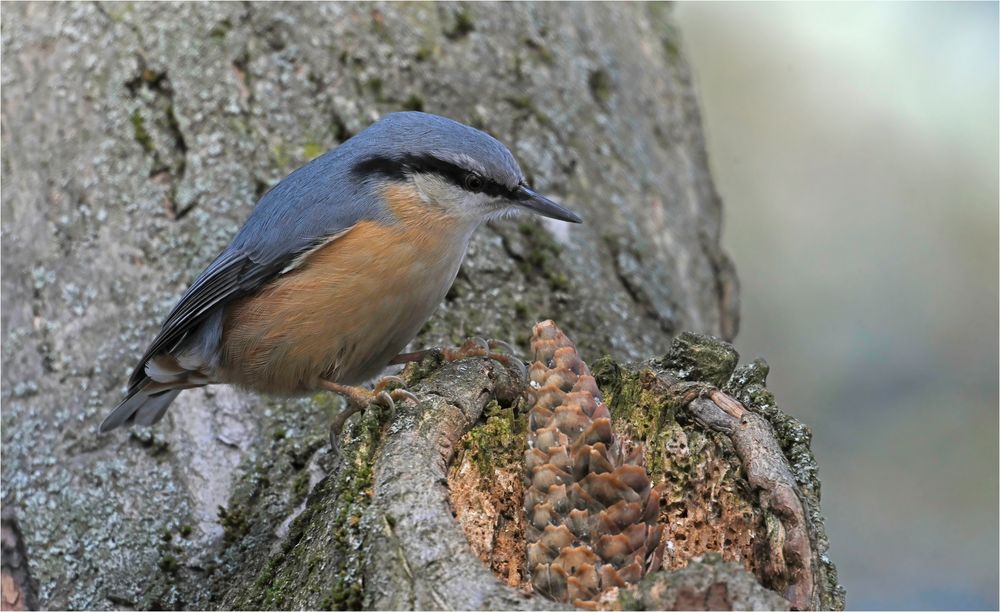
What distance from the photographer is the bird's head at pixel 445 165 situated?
2557 mm

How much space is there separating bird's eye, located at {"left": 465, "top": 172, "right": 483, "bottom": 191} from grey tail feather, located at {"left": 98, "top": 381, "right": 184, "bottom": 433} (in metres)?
0.98

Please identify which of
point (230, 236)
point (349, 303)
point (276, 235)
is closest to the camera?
point (349, 303)

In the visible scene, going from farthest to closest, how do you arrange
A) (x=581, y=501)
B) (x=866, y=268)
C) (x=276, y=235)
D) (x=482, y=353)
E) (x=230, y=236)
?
1. (x=866, y=268)
2. (x=230, y=236)
3. (x=276, y=235)
4. (x=482, y=353)
5. (x=581, y=501)

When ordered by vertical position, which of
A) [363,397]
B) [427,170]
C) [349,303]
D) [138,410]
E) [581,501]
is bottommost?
[138,410]

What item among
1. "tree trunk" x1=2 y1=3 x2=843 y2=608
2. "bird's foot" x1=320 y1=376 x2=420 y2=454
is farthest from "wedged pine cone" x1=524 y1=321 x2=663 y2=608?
"bird's foot" x1=320 y1=376 x2=420 y2=454

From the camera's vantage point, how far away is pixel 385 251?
95.7 inches

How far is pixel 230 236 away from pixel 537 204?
34.4 inches

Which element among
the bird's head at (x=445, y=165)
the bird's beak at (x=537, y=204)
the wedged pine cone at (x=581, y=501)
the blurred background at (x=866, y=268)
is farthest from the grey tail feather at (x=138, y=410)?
the blurred background at (x=866, y=268)

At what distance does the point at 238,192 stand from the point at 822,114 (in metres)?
4.25

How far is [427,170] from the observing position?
260cm

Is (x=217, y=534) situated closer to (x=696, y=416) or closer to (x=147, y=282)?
(x=147, y=282)

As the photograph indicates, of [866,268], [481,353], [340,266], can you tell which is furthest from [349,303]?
[866,268]

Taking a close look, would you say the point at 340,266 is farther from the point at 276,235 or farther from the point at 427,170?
the point at 427,170

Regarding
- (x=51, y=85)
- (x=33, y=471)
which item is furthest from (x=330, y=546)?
(x=51, y=85)
